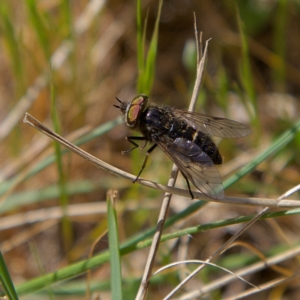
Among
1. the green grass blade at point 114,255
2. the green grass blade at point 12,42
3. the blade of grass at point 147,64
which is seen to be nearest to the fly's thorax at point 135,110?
the blade of grass at point 147,64

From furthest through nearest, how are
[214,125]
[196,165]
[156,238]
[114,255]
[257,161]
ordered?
[214,125] < [196,165] < [257,161] < [156,238] < [114,255]

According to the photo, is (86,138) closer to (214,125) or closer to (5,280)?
(214,125)

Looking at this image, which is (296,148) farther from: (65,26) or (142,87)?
(65,26)

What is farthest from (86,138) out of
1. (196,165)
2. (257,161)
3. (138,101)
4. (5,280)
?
(5,280)

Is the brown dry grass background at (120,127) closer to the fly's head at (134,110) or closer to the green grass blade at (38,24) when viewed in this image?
the green grass blade at (38,24)

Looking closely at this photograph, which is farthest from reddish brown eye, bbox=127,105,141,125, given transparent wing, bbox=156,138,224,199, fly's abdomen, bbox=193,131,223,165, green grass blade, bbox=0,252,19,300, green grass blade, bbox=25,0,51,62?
green grass blade, bbox=0,252,19,300

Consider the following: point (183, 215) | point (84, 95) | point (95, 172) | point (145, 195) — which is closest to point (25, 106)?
point (84, 95)

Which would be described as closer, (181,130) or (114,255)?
(114,255)
